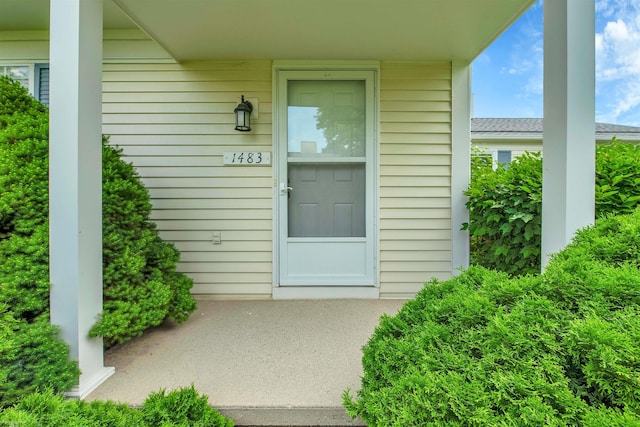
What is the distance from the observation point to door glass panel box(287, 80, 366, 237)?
3146 mm

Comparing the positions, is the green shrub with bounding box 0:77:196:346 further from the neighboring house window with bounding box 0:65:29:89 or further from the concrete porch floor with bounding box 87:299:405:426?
the neighboring house window with bounding box 0:65:29:89

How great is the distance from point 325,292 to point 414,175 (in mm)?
1534

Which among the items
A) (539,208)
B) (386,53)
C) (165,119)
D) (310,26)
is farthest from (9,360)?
(386,53)

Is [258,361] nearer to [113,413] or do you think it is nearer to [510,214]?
[113,413]

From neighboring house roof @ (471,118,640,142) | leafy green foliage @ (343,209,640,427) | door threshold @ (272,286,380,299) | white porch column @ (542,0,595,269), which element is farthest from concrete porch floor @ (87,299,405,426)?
neighboring house roof @ (471,118,640,142)

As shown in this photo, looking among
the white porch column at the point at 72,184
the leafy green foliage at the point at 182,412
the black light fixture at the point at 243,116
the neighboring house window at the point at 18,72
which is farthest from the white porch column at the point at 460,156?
the neighboring house window at the point at 18,72

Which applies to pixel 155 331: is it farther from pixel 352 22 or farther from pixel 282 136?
pixel 352 22

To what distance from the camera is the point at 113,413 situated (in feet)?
4.07

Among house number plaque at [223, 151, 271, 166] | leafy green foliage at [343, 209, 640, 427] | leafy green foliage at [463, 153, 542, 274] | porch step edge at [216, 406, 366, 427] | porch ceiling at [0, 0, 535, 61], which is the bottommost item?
porch step edge at [216, 406, 366, 427]

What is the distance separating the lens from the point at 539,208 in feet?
7.22

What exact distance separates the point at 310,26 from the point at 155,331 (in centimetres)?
273

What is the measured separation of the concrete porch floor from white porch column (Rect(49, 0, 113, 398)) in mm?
313

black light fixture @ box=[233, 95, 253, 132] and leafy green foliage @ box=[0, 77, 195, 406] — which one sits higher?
black light fixture @ box=[233, 95, 253, 132]

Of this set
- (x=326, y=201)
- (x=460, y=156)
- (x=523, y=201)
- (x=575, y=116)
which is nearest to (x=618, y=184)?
(x=523, y=201)
